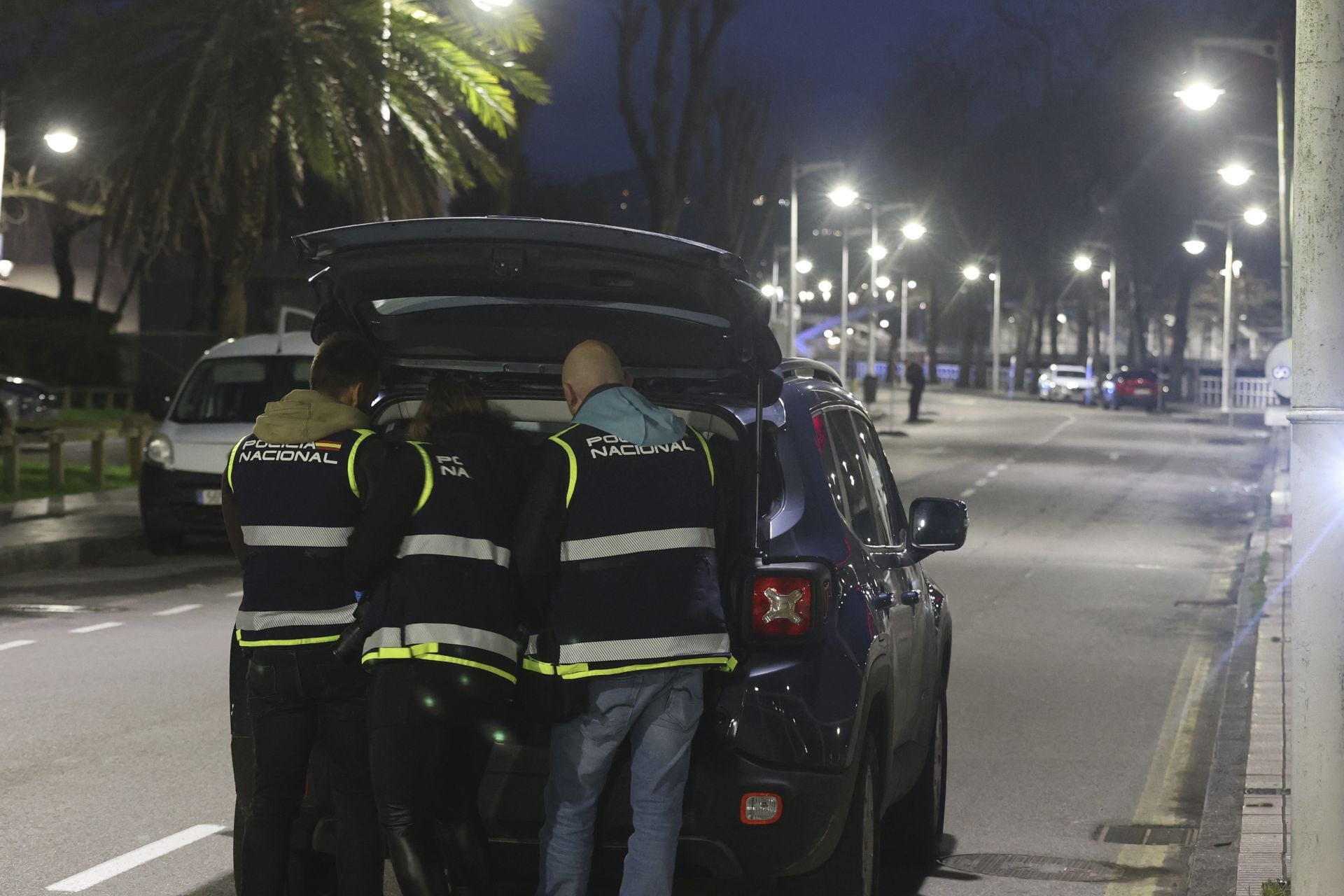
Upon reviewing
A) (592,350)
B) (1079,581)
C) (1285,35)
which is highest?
(1285,35)

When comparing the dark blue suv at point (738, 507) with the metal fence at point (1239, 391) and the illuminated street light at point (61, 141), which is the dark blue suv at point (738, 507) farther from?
the metal fence at point (1239, 391)

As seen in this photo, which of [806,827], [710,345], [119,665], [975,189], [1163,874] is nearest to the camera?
[806,827]

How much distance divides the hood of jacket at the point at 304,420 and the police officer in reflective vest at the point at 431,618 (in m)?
0.28

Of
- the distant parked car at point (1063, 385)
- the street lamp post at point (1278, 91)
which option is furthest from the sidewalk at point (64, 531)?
the distant parked car at point (1063, 385)

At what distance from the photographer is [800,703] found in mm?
4887

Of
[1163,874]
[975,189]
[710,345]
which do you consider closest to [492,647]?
[710,345]

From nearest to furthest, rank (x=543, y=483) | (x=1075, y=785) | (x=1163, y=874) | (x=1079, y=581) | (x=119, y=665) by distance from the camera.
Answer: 1. (x=543, y=483)
2. (x=1163, y=874)
3. (x=1075, y=785)
4. (x=119, y=665)
5. (x=1079, y=581)

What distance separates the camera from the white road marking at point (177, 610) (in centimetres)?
1324

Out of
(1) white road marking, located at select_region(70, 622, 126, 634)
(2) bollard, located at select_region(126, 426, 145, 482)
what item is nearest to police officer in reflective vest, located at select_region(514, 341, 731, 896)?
(1) white road marking, located at select_region(70, 622, 126, 634)

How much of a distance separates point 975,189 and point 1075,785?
255ft

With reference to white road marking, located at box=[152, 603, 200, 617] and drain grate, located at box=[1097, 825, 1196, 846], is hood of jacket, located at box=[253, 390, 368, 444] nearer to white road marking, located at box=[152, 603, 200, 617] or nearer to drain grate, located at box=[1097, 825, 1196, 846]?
drain grate, located at box=[1097, 825, 1196, 846]

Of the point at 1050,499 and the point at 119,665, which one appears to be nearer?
the point at 119,665

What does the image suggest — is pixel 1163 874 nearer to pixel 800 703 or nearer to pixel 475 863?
pixel 800 703

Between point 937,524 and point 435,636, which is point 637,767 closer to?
point 435,636
